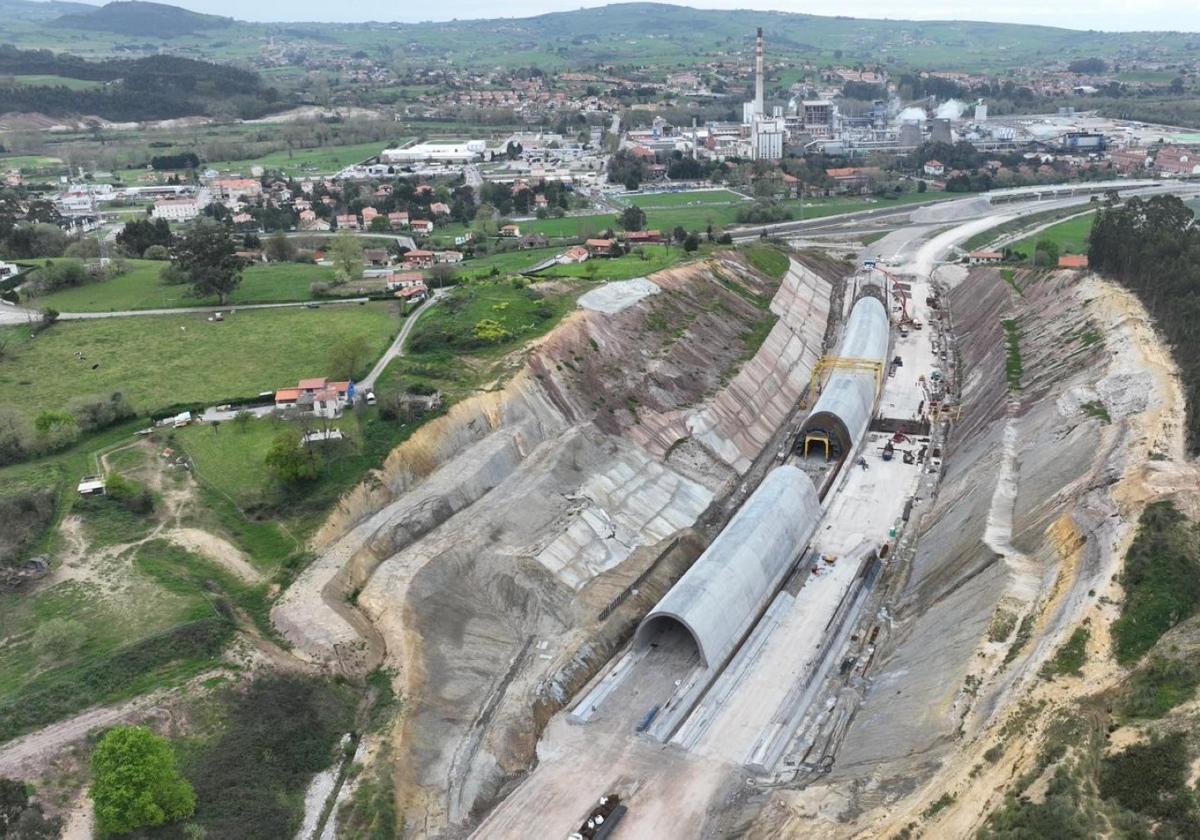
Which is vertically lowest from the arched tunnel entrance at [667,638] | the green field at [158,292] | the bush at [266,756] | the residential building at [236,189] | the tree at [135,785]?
the arched tunnel entrance at [667,638]

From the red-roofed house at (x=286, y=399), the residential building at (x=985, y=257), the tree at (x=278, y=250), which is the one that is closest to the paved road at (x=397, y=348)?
the red-roofed house at (x=286, y=399)

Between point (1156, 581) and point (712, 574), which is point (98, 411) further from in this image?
point (1156, 581)

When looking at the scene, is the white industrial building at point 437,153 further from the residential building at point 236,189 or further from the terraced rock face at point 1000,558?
the terraced rock face at point 1000,558

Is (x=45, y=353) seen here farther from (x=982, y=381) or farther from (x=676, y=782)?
(x=982, y=381)

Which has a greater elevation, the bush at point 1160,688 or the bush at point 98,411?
the bush at point 98,411

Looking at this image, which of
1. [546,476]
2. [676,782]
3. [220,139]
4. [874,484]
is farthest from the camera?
[220,139]

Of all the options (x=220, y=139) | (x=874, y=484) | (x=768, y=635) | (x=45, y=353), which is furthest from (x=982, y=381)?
(x=220, y=139)
